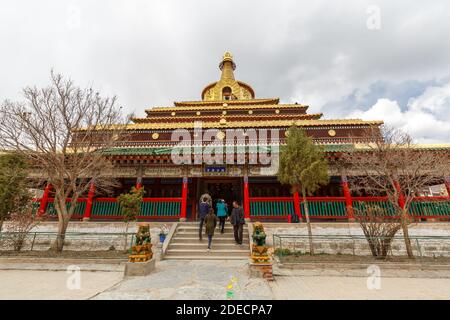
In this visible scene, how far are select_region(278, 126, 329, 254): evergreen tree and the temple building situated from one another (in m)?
2.61

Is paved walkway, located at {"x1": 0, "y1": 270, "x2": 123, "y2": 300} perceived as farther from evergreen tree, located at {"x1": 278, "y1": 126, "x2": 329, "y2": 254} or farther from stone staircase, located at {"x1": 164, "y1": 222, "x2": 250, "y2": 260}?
evergreen tree, located at {"x1": 278, "y1": 126, "x2": 329, "y2": 254}

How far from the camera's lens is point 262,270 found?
5.77m

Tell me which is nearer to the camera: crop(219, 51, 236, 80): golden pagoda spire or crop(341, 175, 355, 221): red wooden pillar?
crop(341, 175, 355, 221): red wooden pillar

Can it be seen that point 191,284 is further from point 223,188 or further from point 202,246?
point 223,188

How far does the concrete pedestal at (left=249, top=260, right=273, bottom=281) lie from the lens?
571 cm

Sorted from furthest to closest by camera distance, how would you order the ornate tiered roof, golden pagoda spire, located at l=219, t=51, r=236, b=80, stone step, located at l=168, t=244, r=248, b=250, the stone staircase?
golden pagoda spire, located at l=219, t=51, r=236, b=80 → the ornate tiered roof → stone step, located at l=168, t=244, r=248, b=250 → the stone staircase

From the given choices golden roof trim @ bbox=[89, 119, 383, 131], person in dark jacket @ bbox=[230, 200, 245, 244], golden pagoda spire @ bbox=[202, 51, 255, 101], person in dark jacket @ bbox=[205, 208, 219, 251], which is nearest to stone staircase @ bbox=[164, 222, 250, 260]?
person in dark jacket @ bbox=[230, 200, 245, 244]

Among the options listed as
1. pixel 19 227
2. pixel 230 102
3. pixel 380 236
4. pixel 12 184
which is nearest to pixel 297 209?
pixel 380 236

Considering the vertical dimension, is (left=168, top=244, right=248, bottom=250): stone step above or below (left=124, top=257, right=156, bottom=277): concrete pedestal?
above

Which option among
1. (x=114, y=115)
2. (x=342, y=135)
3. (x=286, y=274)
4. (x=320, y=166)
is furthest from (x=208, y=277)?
(x=342, y=135)

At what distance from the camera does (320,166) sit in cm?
903

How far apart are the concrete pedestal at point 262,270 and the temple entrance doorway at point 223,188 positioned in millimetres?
9410

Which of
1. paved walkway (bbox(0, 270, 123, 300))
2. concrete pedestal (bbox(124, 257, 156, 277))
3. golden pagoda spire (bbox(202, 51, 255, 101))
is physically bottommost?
paved walkway (bbox(0, 270, 123, 300))

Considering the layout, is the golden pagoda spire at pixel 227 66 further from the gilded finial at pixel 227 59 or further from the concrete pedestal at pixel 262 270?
the concrete pedestal at pixel 262 270
